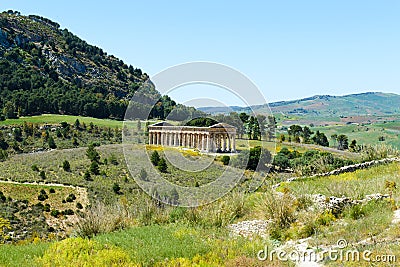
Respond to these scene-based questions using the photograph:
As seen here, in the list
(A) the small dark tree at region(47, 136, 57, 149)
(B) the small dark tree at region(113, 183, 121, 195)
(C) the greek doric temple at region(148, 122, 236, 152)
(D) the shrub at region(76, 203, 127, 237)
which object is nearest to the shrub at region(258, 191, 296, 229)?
(D) the shrub at region(76, 203, 127, 237)

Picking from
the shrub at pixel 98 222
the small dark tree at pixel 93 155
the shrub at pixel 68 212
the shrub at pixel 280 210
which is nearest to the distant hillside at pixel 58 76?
the small dark tree at pixel 93 155

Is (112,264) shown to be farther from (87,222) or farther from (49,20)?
(49,20)

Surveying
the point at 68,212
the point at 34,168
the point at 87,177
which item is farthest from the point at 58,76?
the point at 68,212

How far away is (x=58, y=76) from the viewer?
132m

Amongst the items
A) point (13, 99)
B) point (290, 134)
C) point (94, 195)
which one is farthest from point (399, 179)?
point (13, 99)

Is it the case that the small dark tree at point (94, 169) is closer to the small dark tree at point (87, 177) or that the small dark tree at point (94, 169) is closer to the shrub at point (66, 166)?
the small dark tree at point (87, 177)

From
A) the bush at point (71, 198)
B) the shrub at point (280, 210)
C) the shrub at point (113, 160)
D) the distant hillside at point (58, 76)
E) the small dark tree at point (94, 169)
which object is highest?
the distant hillside at point (58, 76)

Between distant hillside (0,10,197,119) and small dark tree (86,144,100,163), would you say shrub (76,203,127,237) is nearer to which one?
small dark tree (86,144,100,163)

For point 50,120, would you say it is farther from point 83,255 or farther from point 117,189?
point 83,255

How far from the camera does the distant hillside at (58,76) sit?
98.6 meters

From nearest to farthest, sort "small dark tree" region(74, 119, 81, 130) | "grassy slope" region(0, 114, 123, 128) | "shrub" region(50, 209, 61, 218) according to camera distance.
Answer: "shrub" region(50, 209, 61, 218)
"grassy slope" region(0, 114, 123, 128)
"small dark tree" region(74, 119, 81, 130)

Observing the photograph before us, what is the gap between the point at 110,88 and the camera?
140000mm

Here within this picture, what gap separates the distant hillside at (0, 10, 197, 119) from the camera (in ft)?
323

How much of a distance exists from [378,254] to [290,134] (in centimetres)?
9644
